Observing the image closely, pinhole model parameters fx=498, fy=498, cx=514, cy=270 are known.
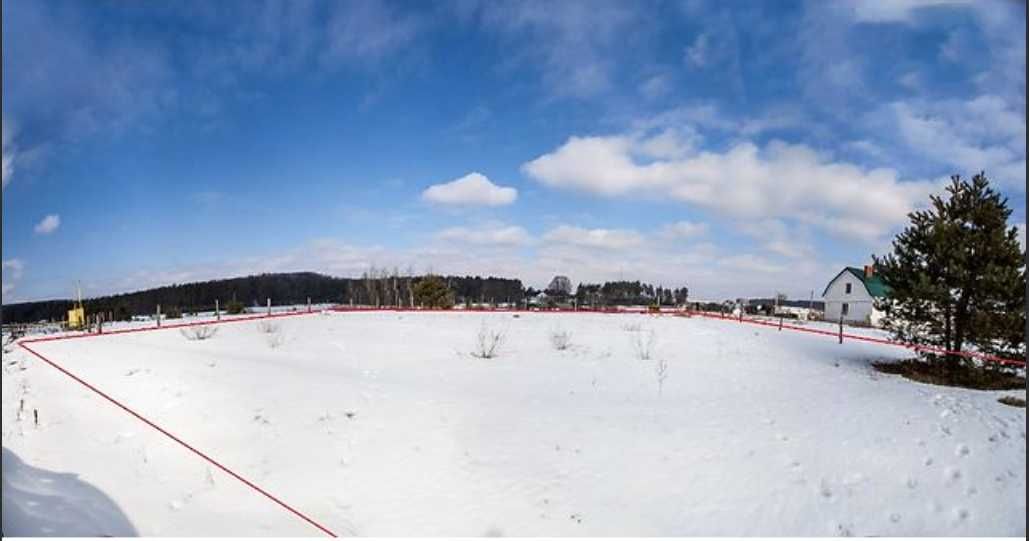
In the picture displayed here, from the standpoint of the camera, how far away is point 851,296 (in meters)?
39.3

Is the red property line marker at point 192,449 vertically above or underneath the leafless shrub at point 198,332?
underneath

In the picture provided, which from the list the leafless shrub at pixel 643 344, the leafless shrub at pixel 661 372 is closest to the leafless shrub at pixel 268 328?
the leafless shrub at pixel 643 344

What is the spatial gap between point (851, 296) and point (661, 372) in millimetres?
36406

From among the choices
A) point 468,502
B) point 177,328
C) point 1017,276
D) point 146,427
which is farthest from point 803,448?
point 177,328

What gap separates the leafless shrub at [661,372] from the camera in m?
10.2

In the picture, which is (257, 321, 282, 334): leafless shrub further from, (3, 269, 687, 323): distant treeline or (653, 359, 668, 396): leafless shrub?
(3, 269, 687, 323): distant treeline

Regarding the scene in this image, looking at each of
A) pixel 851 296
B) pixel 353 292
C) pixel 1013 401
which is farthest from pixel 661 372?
pixel 353 292

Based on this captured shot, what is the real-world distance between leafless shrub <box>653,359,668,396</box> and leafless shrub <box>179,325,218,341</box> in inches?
494

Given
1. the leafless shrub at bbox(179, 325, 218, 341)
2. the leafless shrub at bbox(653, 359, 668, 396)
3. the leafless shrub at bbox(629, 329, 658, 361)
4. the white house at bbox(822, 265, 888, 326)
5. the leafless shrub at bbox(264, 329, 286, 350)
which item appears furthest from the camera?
the white house at bbox(822, 265, 888, 326)

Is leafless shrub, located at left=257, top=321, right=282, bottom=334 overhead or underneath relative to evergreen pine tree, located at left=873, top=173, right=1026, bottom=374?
underneath

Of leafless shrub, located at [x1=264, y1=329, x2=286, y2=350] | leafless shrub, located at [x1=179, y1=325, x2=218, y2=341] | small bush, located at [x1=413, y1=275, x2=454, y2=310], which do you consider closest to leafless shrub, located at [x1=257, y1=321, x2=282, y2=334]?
leafless shrub, located at [x1=264, y1=329, x2=286, y2=350]

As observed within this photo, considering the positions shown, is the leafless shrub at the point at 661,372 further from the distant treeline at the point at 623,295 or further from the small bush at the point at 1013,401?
the distant treeline at the point at 623,295

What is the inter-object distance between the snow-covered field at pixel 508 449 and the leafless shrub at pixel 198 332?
3.18 meters

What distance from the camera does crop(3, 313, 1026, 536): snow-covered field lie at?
18.1ft
